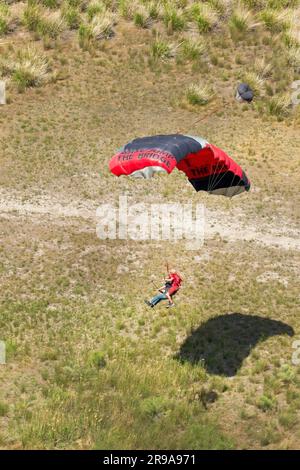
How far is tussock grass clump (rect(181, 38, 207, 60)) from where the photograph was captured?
4053 cm

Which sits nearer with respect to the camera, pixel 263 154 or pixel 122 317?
pixel 122 317

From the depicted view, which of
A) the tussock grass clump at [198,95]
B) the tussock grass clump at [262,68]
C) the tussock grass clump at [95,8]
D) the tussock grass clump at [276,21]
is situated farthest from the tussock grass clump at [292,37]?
the tussock grass clump at [95,8]

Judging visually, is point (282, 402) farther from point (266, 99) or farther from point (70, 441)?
point (266, 99)

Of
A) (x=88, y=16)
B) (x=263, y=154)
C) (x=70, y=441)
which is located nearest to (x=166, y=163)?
(x=70, y=441)

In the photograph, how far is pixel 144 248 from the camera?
28.9 meters

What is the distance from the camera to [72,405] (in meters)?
21.0

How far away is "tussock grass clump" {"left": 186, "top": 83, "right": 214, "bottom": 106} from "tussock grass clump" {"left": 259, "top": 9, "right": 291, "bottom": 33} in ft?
23.7

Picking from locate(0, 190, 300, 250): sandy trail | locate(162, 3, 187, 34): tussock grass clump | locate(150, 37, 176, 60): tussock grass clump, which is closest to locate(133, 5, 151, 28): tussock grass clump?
locate(162, 3, 187, 34): tussock grass clump

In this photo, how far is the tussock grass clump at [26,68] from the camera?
126 ft

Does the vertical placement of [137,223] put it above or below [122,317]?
above

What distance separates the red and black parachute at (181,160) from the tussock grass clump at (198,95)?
43.1 ft

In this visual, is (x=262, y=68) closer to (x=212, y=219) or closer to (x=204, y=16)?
(x=204, y=16)

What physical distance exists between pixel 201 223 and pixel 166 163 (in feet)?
32.4

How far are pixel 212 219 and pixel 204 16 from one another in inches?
651
